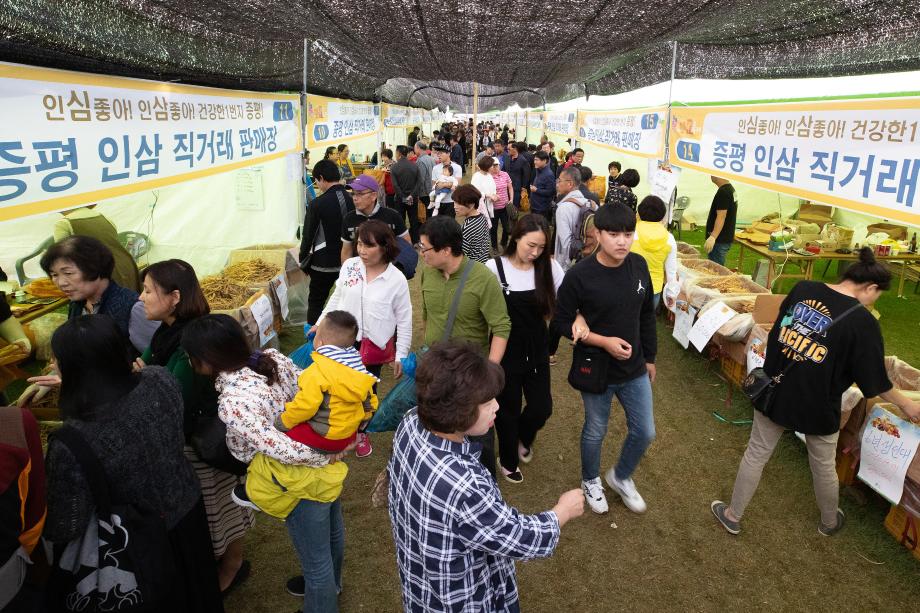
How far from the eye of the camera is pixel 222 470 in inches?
98.0

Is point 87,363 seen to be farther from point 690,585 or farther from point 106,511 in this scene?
point 690,585

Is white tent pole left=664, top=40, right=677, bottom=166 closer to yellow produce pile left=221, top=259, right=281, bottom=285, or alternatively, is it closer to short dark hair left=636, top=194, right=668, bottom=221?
short dark hair left=636, top=194, right=668, bottom=221

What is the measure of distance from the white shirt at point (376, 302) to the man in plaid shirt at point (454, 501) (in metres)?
1.76

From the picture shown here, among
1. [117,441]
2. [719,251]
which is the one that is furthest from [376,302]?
[719,251]

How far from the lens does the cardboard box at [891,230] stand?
7.87 meters

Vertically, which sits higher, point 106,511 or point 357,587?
point 106,511

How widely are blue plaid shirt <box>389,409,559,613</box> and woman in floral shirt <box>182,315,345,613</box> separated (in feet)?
2.05

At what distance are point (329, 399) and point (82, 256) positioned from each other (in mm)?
1524

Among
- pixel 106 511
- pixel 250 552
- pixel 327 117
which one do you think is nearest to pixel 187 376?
pixel 106 511

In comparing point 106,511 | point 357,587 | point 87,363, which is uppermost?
point 87,363

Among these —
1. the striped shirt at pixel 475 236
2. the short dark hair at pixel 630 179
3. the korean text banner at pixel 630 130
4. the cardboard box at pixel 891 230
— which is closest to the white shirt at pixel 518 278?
the striped shirt at pixel 475 236

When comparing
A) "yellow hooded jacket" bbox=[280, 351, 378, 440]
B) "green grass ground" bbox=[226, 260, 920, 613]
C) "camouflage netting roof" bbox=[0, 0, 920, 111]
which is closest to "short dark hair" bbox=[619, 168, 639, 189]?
"camouflage netting roof" bbox=[0, 0, 920, 111]

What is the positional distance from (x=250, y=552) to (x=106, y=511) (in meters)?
1.51

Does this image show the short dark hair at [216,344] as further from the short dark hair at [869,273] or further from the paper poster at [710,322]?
the paper poster at [710,322]
